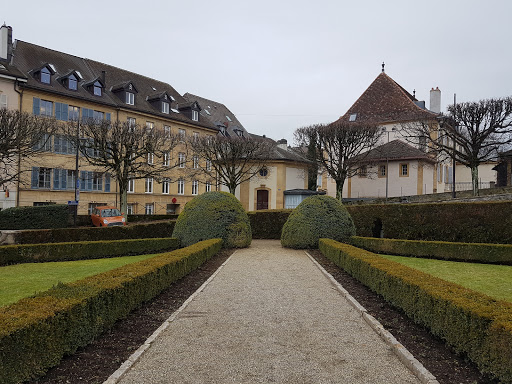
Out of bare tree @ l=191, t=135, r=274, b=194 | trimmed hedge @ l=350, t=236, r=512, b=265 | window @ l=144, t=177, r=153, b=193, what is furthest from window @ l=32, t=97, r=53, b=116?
trimmed hedge @ l=350, t=236, r=512, b=265

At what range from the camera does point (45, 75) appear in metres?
35.0

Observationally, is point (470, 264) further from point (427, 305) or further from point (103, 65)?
point (103, 65)

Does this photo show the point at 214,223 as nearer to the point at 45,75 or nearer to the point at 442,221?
the point at 442,221

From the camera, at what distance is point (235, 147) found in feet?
118

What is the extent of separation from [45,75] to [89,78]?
5.84 metres

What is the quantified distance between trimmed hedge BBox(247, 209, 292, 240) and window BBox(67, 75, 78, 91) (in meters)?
22.2

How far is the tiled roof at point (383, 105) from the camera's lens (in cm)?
4575

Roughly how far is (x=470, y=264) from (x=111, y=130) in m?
23.5

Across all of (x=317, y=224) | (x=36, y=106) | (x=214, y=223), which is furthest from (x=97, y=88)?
(x=317, y=224)

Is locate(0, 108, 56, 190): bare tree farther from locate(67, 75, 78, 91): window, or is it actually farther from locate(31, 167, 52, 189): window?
locate(67, 75, 78, 91): window

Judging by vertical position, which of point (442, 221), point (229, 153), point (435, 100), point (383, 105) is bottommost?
point (442, 221)

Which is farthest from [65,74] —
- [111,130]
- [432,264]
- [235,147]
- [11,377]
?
[11,377]

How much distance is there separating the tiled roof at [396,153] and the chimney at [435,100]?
12.5 m

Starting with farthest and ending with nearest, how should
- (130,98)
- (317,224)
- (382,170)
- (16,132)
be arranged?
(382,170)
(130,98)
(16,132)
(317,224)
